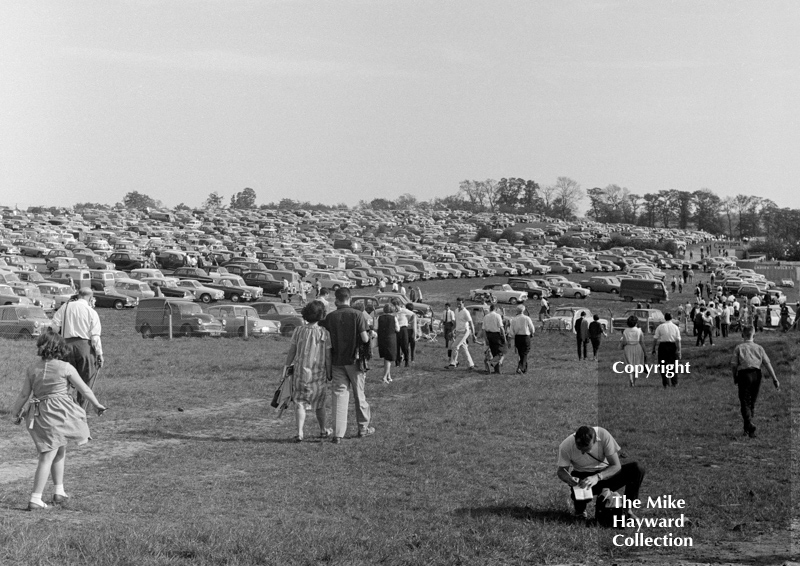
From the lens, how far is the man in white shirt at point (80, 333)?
1161 centimetres

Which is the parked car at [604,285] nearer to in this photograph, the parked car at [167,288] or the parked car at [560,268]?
the parked car at [560,268]

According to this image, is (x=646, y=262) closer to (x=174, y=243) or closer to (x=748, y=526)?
(x=174, y=243)

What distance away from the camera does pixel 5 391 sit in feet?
48.0

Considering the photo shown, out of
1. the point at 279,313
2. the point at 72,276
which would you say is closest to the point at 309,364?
the point at 279,313

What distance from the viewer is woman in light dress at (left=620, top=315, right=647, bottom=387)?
17562 mm

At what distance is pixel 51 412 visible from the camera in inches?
310

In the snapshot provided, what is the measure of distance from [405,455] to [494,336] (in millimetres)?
9943

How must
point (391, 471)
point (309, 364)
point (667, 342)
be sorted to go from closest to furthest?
1. point (391, 471)
2. point (309, 364)
3. point (667, 342)

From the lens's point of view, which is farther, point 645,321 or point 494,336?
point 645,321

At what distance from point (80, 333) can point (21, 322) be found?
58.6ft

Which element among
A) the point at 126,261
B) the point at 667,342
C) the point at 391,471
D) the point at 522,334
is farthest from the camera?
the point at 126,261

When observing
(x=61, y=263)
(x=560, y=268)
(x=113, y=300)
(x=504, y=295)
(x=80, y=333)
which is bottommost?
(x=504, y=295)

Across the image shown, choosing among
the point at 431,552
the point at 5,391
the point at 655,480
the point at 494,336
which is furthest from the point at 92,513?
the point at 494,336

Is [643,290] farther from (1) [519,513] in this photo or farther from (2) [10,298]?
(1) [519,513]
